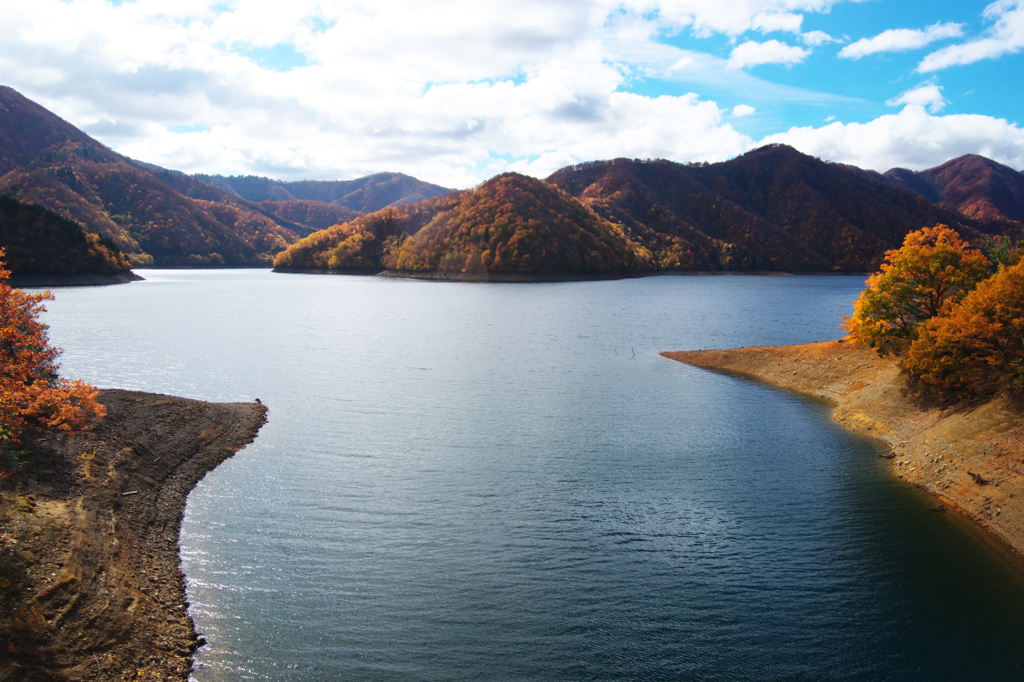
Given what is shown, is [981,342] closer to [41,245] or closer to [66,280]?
[41,245]

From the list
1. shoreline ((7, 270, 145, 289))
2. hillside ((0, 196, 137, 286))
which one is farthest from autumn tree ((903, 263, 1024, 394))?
hillside ((0, 196, 137, 286))

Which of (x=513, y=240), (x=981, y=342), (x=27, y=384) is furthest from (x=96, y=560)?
(x=513, y=240)

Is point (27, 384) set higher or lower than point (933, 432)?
higher

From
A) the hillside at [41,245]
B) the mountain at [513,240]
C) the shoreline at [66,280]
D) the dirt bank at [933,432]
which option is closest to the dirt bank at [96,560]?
the dirt bank at [933,432]

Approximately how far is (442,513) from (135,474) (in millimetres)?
9891

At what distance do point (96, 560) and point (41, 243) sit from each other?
127650 mm

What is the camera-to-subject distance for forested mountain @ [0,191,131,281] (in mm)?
104375

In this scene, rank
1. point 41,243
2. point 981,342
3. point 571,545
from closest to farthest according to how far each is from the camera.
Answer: point 571,545
point 981,342
point 41,243

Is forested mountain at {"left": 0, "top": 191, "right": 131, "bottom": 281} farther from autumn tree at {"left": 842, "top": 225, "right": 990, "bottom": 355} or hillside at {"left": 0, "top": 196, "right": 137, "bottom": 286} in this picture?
autumn tree at {"left": 842, "top": 225, "right": 990, "bottom": 355}

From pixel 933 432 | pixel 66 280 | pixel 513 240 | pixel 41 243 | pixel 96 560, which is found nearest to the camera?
pixel 96 560

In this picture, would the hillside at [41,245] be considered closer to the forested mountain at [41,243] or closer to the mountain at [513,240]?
the forested mountain at [41,243]

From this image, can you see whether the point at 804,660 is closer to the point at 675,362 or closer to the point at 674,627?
the point at 674,627

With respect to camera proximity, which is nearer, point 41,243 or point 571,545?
point 571,545

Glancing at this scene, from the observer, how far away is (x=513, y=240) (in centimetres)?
15450
